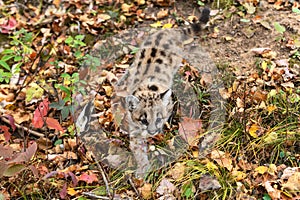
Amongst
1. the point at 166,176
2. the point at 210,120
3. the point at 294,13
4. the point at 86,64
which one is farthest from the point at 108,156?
the point at 294,13

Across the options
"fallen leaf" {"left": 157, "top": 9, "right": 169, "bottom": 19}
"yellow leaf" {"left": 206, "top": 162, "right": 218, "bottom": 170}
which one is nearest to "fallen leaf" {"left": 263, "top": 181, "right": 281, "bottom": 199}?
"yellow leaf" {"left": 206, "top": 162, "right": 218, "bottom": 170}

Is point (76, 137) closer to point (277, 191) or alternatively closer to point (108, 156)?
point (108, 156)

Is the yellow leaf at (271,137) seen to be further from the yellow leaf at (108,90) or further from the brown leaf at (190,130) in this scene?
the yellow leaf at (108,90)

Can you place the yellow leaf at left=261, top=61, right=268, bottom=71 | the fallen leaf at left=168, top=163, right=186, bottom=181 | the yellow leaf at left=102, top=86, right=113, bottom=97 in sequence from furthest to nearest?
1. the yellow leaf at left=102, top=86, right=113, bottom=97
2. the yellow leaf at left=261, top=61, right=268, bottom=71
3. the fallen leaf at left=168, top=163, right=186, bottom=181

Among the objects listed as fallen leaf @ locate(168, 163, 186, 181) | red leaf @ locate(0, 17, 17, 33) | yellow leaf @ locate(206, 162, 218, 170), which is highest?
red leaf @ locate(0, 17, 17, 33)

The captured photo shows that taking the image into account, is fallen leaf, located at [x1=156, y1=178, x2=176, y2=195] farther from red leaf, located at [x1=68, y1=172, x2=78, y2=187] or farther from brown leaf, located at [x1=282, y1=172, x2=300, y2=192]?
brown leaf, located at [x1=282, y1=172, x2=300, y2=192]

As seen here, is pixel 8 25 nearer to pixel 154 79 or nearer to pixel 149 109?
pixel 154 79

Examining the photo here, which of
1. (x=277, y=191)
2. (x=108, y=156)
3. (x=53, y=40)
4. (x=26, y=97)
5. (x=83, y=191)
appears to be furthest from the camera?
(x=53, y=40)
